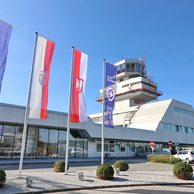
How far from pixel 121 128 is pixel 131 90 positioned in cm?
2007

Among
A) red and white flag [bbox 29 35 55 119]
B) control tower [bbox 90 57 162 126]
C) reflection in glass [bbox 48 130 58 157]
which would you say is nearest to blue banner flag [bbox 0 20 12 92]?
red and white flag [bbox 29 35 55 119]

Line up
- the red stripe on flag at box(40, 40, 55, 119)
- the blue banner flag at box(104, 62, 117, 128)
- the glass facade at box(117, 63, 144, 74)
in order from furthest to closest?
the glass facade at box(117, 63, 144, 74) < the blue banner flag at box(104, 62, 117, 128) < the red stripe on flag at box(40, 40, 55, 119)

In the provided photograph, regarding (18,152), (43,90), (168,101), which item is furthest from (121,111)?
(43,90)

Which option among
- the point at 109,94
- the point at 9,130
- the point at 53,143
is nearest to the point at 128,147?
the point at 53,143

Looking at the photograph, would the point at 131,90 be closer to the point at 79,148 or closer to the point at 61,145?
the point at 79,148

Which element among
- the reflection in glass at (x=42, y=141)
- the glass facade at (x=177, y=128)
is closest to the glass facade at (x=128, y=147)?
the glass facade at (x=177, y=128)

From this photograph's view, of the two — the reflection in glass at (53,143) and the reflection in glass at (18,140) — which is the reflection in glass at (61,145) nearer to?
the reflection in glass at (53,143)

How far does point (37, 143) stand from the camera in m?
25.8

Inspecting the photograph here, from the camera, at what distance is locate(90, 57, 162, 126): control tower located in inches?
2009

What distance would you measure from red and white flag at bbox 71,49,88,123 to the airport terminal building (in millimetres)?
11966

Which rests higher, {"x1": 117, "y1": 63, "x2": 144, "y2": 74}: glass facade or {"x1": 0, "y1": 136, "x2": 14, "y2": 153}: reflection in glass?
{"x1": 117, "y1": 63, "x2": 144, "y2": 74}: glass facade

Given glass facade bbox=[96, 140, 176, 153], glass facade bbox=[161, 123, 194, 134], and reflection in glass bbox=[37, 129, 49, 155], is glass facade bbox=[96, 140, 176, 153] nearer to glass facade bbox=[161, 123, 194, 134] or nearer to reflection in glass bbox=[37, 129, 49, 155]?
glass facade bbox=[161, 123, 194, 134]

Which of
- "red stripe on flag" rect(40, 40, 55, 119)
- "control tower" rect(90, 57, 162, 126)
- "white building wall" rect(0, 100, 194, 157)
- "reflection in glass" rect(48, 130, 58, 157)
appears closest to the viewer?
"red stripe on flag" rect(40, 40, 55, 119)

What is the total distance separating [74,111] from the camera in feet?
41.7
